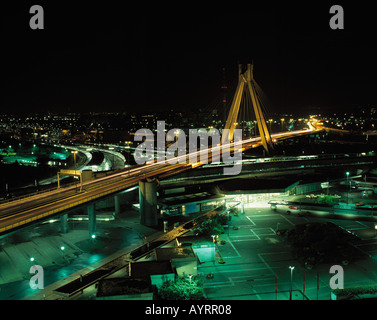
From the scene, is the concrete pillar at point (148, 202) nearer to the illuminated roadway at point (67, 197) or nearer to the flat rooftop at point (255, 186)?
the illuminated roadway at point (67, 197)

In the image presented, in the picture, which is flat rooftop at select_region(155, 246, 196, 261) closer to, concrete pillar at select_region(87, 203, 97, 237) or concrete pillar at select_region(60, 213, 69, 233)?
concrete pillar at select_region(87, 203, 97, 237)

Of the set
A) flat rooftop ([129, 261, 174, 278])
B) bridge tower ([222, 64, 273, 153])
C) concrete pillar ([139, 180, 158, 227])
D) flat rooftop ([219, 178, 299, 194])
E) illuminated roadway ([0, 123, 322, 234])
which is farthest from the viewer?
bridge tower ([222, 64, 273, 153])

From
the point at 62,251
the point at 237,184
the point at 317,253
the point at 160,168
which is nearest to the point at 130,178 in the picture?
the point at 160,168

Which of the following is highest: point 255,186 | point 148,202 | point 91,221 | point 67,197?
point 67,197

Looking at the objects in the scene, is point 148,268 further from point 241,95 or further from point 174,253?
point 241,95

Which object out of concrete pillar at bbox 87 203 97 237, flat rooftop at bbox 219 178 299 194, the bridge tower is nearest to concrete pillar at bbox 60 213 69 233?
concrete pillar at bbox 87 203 97 237

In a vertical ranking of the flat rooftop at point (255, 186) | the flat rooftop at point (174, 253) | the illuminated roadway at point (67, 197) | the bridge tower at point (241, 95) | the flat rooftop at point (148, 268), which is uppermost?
the bridge tower at point (241, 95)

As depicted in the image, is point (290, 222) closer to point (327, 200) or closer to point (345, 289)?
point (327, 200)

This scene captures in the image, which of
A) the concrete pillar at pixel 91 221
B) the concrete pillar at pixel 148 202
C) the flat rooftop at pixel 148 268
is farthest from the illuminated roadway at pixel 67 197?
the flat rooftop at pixel 148 268

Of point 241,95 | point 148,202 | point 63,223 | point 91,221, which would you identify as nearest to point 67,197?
point 91,221
